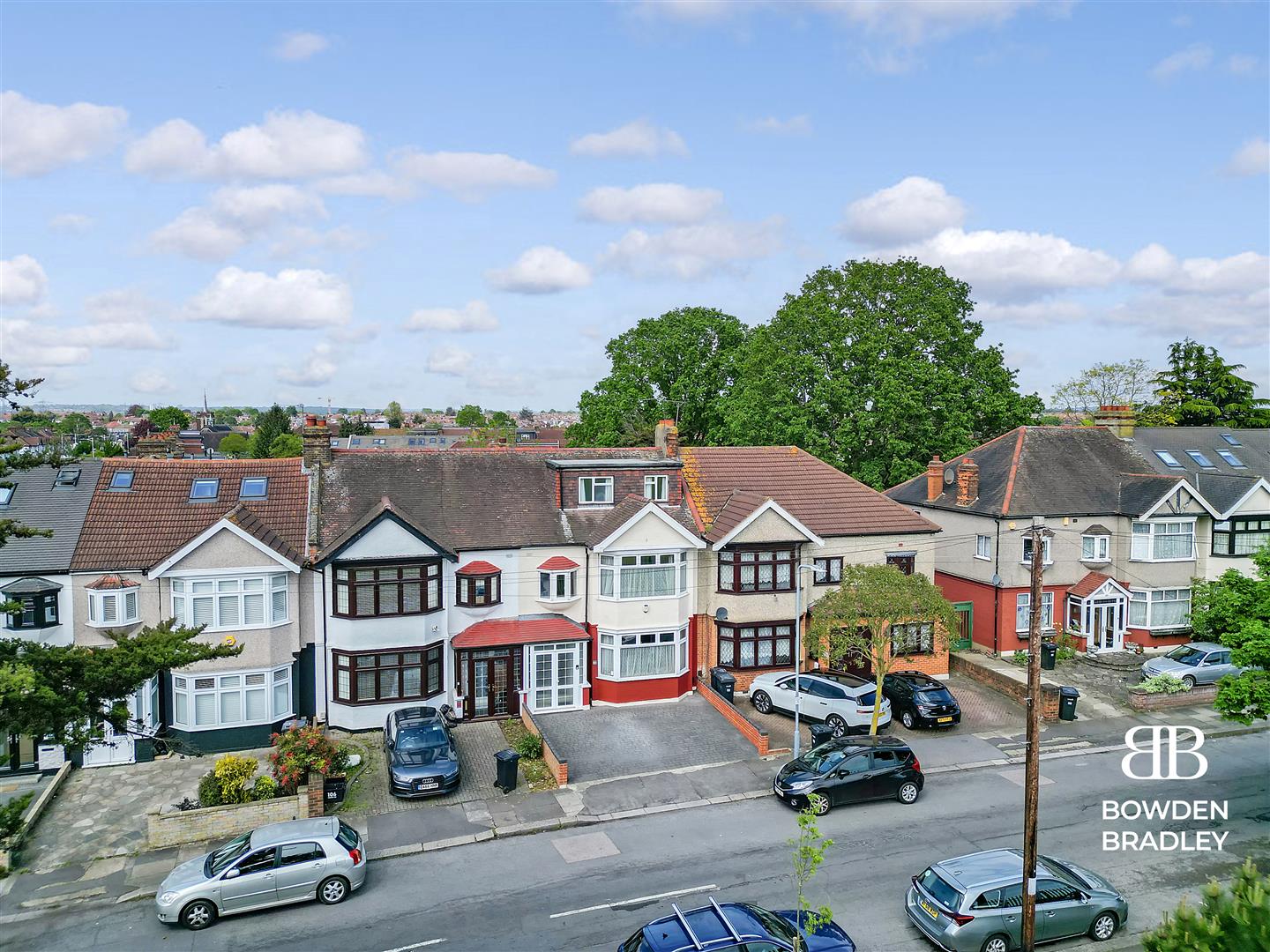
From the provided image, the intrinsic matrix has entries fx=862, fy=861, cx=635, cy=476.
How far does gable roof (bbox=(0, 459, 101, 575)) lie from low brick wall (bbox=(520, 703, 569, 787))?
14039 mm

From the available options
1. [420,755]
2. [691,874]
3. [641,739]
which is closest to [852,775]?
[691,874]

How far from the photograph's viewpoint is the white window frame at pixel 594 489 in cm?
3073

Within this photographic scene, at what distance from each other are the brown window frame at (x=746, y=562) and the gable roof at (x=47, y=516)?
2000 cm

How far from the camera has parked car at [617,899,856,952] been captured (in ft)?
44.2

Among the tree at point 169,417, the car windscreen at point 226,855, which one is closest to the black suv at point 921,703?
the car windscreen at point 226,855

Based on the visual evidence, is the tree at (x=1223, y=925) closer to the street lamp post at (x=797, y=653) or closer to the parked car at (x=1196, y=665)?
the street lamp post at (x=797, y=653)

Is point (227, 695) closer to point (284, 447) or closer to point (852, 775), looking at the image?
point (852, 775)

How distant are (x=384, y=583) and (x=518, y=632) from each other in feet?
14.7

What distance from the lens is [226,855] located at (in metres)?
17.3

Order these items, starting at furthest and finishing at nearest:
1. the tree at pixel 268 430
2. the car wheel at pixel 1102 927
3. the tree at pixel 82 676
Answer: the tree at pixel 268 430 < the car wheel at pixel 1102 927 < the tree at pixel 82 676

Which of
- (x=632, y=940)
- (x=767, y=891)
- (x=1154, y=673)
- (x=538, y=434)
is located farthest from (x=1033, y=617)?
(x=538, y=434)

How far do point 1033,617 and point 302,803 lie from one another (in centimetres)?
1683

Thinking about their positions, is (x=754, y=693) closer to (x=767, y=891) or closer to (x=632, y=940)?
(x=767, y=891)

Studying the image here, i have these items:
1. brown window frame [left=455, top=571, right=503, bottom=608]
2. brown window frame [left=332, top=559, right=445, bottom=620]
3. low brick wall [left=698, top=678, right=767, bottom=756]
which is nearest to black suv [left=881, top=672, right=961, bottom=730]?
low brick wall [left=698, top=678, right=767, bottom=756]
